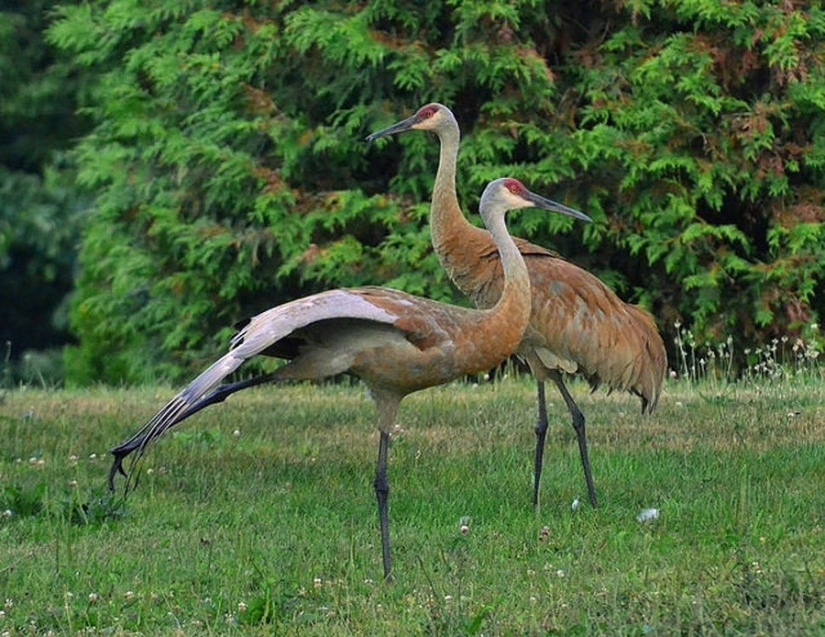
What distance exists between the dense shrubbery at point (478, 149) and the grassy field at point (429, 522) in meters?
2.76

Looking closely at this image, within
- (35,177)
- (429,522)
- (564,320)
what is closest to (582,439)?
(564,320)

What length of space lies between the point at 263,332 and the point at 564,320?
2.27 meters

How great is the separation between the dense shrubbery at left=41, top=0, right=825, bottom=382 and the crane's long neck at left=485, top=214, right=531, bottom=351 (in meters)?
6.16

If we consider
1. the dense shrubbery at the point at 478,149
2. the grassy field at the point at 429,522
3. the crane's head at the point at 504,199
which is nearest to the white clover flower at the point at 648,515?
the grassy field at the point at 429,522

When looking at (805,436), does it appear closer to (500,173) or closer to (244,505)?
(244,505)

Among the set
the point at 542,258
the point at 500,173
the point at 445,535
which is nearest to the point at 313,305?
the point at 445,535

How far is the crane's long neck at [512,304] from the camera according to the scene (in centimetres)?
718

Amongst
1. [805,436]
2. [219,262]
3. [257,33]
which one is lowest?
[219,262]

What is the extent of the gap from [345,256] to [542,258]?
5.37m

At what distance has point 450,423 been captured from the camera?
33.6ft

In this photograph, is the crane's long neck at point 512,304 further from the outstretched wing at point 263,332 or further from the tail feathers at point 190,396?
the tail feathers at point 190,396

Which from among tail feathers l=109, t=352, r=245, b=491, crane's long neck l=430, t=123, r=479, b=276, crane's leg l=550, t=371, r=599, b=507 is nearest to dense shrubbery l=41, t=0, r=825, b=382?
crane's long neck l=430, t=123, r=479, b=276

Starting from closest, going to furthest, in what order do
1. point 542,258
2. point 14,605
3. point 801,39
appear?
point 14,605
point 542,258
point 801,39

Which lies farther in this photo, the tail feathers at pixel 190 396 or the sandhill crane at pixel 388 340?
the sandhill crane at pixel 388 340
